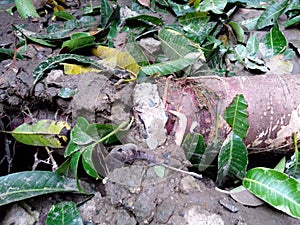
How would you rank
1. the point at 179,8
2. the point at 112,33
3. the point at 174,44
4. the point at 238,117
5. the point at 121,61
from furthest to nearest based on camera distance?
the point at 179,8 < the point at 112,33 < the point at 174,44 < the point at 121,61 < the point at 238,117

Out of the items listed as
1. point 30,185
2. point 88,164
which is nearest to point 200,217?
point 88,164

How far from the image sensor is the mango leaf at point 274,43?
159 centimetres

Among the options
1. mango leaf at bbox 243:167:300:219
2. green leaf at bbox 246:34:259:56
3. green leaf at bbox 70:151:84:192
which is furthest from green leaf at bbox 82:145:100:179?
green leaf at bbox 246:34:259:56

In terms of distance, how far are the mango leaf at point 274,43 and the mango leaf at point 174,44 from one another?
0.39 meters

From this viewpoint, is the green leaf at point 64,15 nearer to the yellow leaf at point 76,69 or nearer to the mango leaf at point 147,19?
the mango leaf at point 147,19

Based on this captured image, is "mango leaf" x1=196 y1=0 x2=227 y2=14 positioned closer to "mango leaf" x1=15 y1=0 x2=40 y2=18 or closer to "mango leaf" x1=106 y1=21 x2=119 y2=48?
"mango leaf" x1=106 y1=21 x2=119 y2=48

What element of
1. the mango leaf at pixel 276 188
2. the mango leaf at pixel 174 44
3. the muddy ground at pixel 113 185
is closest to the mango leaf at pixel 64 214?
the muddy ground at pixel 113 185

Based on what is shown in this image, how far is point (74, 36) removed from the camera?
1488 millimetres

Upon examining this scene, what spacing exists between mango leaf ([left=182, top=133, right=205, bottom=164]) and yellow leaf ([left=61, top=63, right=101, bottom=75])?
1.37ft

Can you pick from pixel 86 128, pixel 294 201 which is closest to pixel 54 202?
pixel 86 128

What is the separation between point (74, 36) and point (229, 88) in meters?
0.70

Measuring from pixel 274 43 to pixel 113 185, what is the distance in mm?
1065

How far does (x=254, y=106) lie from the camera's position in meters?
1.19

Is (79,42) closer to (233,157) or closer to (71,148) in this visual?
(71,148)
